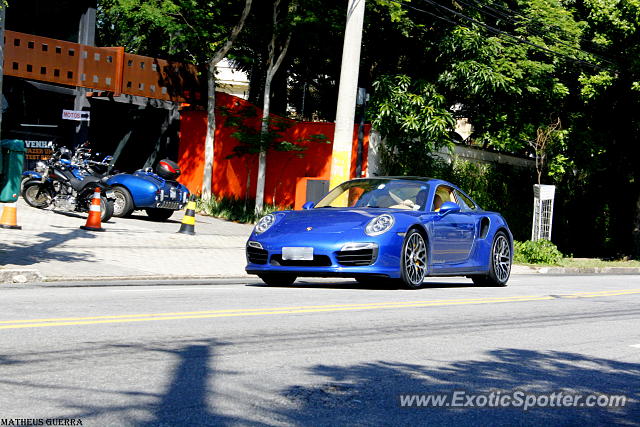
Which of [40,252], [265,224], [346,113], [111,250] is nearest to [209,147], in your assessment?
[346,113]

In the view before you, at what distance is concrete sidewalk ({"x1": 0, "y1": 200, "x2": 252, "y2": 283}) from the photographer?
12094 mm

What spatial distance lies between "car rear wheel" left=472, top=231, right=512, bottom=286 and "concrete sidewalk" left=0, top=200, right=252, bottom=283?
3.61 meters

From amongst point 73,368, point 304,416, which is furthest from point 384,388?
point 73,368

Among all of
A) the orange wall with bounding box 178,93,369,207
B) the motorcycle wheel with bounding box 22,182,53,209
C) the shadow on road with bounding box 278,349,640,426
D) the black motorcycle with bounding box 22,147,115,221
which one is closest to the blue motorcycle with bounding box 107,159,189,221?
the black motorcycle with bounding box 22,147,115,221

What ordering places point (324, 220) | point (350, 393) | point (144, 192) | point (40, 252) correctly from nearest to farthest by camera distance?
1. point (350, 393)
2. point (324, 220)
3. point (40, 252)
4. point (144, 192)

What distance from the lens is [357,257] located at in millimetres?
10906

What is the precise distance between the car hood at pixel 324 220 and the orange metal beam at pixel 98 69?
15.4 m

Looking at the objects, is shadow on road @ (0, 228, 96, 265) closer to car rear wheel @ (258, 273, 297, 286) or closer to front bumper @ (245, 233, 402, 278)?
car rear wheel @ (258, 273, 297, 286)

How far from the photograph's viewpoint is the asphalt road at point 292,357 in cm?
465

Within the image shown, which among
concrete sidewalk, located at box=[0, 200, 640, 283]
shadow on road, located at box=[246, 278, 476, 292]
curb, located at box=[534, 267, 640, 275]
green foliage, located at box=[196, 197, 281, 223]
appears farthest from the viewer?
green foliage, located at box=[196, 197, 281, 223]

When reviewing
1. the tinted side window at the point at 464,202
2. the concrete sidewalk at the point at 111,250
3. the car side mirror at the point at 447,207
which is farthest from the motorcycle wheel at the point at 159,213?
the car side mirror at the point at 447,207

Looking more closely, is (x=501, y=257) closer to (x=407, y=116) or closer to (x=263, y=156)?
(x=407, y=116)

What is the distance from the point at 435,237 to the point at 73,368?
285 inches

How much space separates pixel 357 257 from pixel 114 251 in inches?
211
